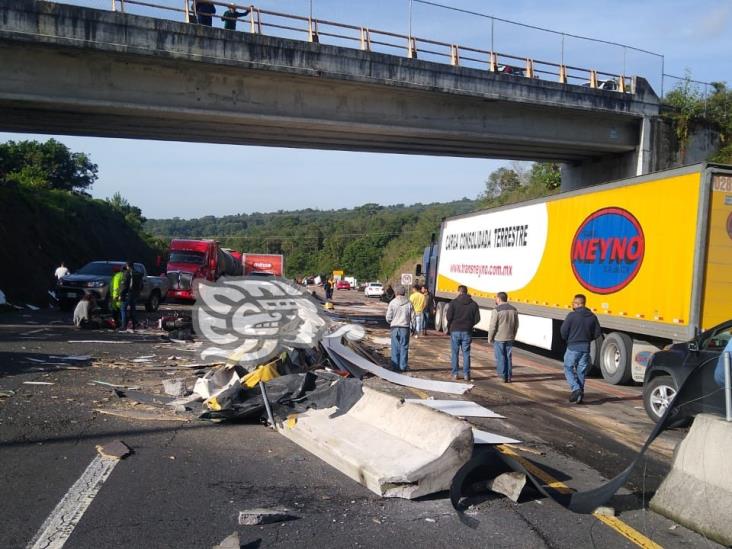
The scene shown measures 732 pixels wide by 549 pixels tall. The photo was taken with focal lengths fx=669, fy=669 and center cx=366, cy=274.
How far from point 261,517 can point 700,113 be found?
28670 mm

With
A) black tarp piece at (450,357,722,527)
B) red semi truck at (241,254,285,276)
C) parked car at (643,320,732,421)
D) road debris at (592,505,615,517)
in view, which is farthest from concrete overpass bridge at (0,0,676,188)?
red semi truck at (241,254,285,276)

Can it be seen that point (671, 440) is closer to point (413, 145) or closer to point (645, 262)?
point (645, 262)

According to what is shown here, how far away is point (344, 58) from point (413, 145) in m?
5.35

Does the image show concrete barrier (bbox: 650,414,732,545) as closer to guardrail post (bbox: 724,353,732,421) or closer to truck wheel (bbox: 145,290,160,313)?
guardrail post (bbox: 724,353,732,421)

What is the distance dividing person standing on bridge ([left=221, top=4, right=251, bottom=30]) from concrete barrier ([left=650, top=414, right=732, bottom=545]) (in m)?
18.8

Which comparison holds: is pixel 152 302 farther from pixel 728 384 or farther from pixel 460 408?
pixel 728 384

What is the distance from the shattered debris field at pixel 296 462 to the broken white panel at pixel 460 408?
5 centimetres

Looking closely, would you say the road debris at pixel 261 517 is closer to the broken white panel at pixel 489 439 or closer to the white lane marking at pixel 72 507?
the white lane marking at pixel 72 507

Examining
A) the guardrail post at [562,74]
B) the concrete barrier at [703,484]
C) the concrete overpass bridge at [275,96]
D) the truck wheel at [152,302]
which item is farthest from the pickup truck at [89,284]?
the concrete barrier at [703,484]

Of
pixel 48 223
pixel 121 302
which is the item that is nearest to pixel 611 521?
pixel 121 302

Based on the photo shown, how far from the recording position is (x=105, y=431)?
7.36 metres

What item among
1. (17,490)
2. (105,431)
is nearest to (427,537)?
(17,490)

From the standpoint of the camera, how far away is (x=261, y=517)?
488 centimetres

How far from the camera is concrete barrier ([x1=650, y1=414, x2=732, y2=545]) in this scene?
4.82 m
